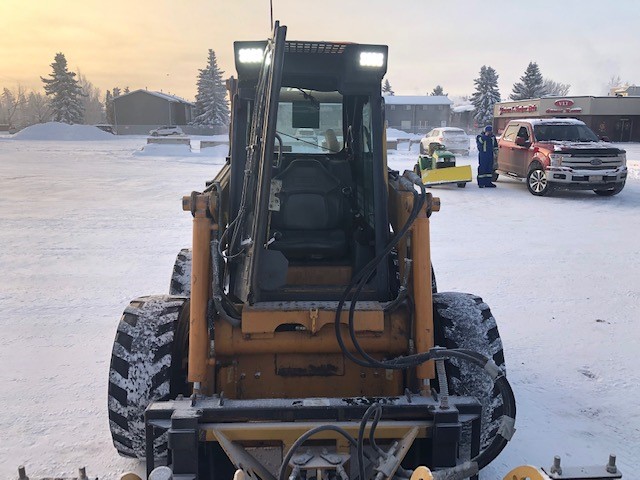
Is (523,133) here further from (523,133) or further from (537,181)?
(537,181)

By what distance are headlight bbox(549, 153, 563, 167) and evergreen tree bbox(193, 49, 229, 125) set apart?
62110 mm

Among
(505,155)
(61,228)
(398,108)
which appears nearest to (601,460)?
(61,228)

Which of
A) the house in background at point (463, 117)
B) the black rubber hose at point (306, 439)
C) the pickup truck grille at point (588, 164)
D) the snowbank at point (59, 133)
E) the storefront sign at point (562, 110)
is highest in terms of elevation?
the house in background at point (463, 117)

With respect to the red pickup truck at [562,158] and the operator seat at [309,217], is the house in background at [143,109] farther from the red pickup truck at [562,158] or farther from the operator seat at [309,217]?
the operator seat at [309,217]

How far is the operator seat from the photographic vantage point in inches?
154

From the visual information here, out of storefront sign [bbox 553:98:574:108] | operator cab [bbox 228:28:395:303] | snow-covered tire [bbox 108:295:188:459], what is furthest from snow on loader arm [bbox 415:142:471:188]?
storefront sign [bbox 553:98:574:108]

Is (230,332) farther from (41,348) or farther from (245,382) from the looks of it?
(41,348)

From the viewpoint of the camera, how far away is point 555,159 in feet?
49.8

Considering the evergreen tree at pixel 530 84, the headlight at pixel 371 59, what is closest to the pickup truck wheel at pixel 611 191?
the headlight at pixel 371 59

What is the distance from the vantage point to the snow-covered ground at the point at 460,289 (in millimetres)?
4180

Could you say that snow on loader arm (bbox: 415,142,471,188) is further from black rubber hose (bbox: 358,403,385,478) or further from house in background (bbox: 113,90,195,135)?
house in background (bbox: 113,90,195,135)

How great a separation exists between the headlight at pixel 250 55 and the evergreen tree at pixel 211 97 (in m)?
72.0

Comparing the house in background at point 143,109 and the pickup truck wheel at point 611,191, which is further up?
the house in background at point 143,109

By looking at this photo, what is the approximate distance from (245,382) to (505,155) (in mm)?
15993
